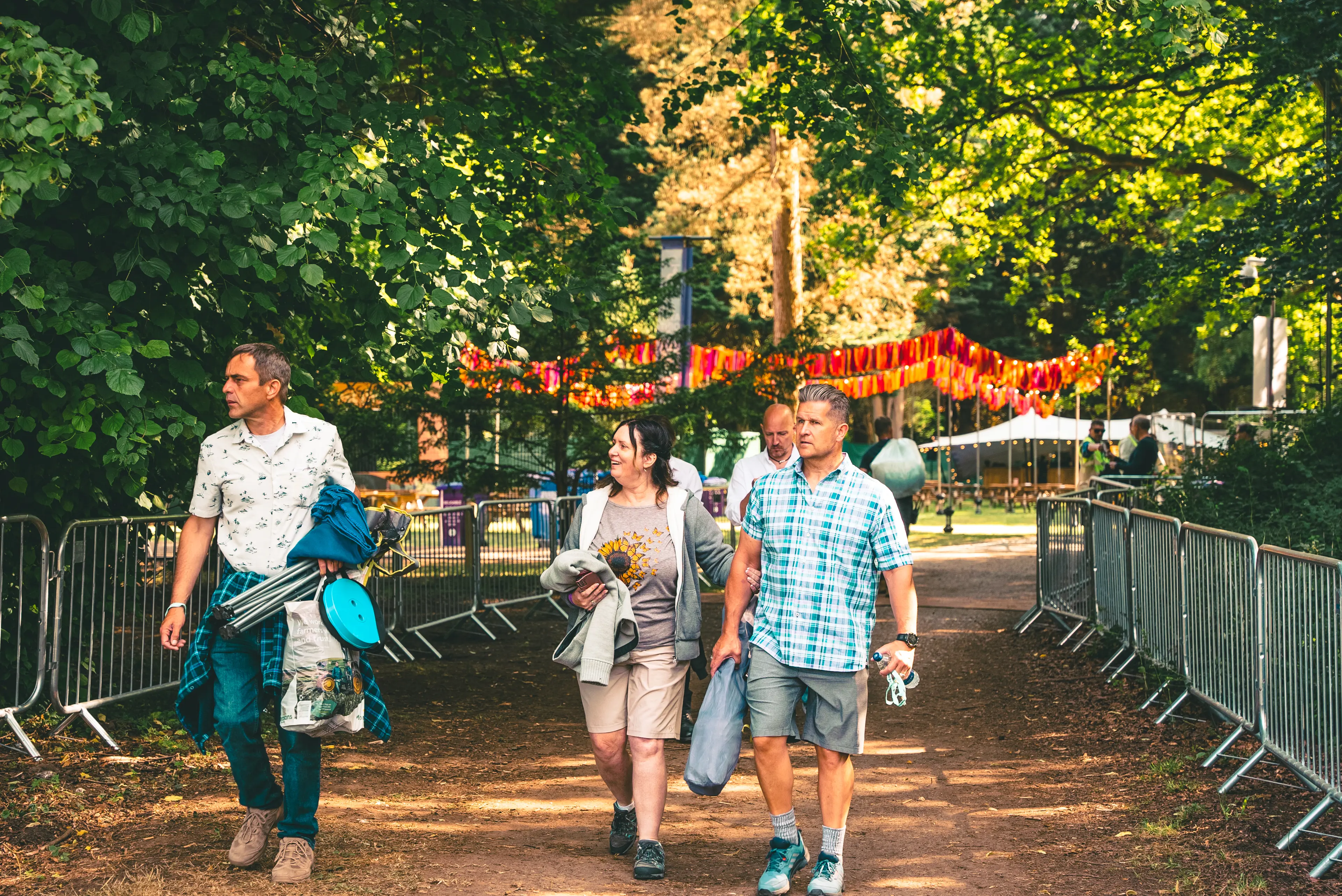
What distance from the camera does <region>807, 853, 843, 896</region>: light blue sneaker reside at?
482 cm

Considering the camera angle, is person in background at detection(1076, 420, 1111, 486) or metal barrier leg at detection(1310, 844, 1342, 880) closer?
metal barrier leg at detection(1310, 844, 1342, 880)

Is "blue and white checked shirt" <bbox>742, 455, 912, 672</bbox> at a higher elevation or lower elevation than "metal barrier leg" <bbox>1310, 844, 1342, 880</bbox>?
higher

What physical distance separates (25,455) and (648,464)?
405cm

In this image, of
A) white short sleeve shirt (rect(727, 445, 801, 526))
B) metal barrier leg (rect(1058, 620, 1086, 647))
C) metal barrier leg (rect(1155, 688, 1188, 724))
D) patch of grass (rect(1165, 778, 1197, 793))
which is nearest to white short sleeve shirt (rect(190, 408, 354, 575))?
white short sleeve shirt (rect(727, 445, 801, 526))

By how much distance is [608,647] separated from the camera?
5.09 m

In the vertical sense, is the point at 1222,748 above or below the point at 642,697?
below

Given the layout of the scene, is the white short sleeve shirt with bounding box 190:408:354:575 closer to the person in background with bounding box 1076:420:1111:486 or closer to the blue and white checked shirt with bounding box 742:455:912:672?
the blue and white checked shirt with bounding box 742:455:912:672

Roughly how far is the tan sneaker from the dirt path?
0.28 feet

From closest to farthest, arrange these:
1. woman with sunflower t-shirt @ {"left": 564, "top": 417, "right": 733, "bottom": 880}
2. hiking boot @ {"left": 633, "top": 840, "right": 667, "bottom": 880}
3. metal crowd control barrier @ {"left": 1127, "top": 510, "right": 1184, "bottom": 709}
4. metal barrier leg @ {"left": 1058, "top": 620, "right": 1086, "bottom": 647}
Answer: hiking boot @ {"left": 633, "top": 840, "right": 667, "bottom": 880}, woman with sunflower t-shirt @ {"left": 564, "top": 417, "right": 733, "bottom": 880}, metal crowd control barrier @ {"left": 1127, "top": 510, "right": 1184, "bottom": 709}, metal barrier leg @ {"left": 1058, "top": 620, "right": 1086, "bottom": 647}

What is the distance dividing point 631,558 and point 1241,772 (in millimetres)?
3166

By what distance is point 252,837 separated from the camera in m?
5.09

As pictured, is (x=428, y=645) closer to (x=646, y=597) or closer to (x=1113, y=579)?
(x=1113, y=579)

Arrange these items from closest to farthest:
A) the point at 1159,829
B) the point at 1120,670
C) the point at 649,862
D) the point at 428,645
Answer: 1. the point at 649,862
2. the point at 1159,829
3. the point at 1120,670
4. the point at 428,645

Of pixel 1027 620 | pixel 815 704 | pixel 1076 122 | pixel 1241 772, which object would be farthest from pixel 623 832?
pixel 1076 122
